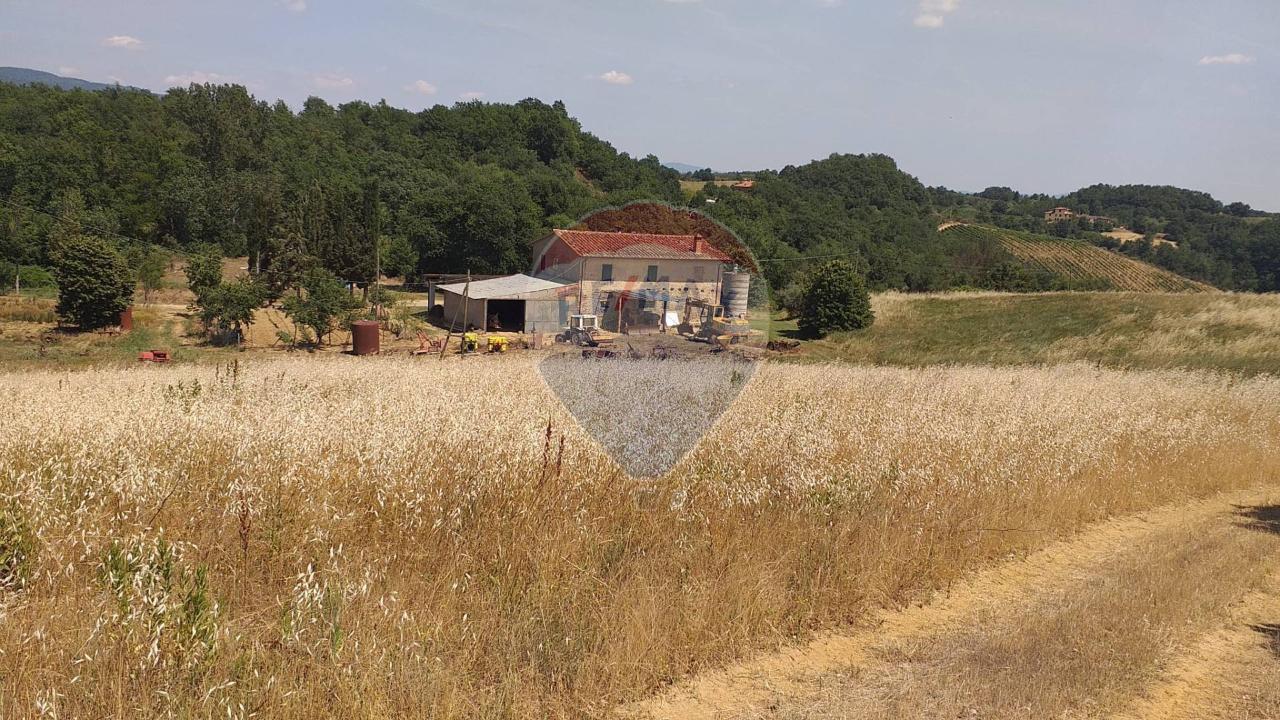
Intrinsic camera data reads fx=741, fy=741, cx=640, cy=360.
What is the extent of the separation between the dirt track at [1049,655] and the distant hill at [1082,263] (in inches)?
3220

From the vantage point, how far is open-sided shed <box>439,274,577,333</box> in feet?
88.9

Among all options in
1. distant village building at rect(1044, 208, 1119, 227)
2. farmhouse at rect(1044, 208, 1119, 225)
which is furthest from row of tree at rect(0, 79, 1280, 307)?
farmhouse at rect(1044, 208, 1119, 225)

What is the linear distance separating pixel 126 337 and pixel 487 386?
2589 cm

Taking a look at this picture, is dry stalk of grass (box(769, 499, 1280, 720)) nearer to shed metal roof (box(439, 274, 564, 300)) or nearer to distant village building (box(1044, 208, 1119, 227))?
shed metal roof (box(439, 274, 564, 300))

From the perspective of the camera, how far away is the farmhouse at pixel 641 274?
6812mm

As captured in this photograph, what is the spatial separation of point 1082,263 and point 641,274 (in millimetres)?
95238

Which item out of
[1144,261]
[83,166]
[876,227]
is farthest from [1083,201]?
[83,166]

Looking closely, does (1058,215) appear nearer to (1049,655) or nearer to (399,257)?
(399,257)

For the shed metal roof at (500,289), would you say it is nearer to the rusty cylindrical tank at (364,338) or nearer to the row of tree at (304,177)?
the rusty cylindrical tank at (364,338)

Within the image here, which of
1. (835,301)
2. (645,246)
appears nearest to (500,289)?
(835,301)

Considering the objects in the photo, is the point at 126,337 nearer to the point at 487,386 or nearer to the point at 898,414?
the point at 487,386

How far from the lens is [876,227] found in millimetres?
83750

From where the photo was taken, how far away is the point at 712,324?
755 centimetres
